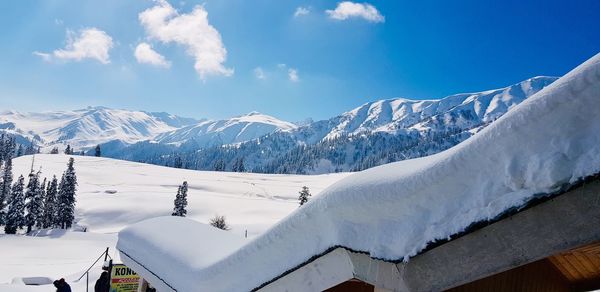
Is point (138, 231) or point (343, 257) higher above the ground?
Result: point (343, 257)

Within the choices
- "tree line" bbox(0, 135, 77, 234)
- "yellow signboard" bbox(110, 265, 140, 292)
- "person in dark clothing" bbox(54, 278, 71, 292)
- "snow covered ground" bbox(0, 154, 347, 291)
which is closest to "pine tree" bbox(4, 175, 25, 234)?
"tree line" bbox(0, 135, 77, 234)

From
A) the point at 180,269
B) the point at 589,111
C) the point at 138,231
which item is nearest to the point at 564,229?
the point at 589,111

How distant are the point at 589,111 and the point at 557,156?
16 cm

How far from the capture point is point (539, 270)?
2381mm

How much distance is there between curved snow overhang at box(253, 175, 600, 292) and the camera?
1271 millimetres

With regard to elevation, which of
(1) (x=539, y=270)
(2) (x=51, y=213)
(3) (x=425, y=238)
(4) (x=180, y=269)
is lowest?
(2) (x=51, y=213)

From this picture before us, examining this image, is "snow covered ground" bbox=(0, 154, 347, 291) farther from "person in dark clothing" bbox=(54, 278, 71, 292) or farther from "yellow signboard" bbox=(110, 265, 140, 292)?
"yellow signboard" bbox=(110, 265, 140, 292)

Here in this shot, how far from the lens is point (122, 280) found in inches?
331

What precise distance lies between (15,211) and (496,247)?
7741 cm

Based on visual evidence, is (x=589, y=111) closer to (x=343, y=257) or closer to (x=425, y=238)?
(x=425, y=238)

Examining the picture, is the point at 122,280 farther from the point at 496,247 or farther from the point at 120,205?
the point at 120,205

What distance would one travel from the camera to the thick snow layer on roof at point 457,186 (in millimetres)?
1256

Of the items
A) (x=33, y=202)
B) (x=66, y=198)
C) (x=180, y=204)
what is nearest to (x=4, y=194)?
(x=33, y=202)

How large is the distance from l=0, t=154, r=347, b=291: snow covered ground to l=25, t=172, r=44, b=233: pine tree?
6.03 m
